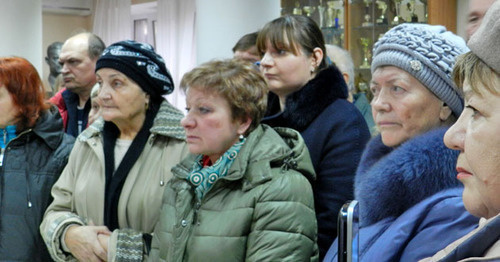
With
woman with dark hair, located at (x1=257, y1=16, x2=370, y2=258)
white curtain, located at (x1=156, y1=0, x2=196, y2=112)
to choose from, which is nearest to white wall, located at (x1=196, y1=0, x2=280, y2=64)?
woman with dark hair, located at (x1=257, y1=16, x2=370, y2=258)

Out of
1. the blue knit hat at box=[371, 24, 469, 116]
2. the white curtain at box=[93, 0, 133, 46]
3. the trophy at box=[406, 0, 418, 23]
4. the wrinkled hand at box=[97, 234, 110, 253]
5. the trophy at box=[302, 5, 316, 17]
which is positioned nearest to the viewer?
the blue knit hat at box=[371, 24, 469, 116]

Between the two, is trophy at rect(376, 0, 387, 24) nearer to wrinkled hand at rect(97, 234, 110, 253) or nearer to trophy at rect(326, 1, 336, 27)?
trophy at rect(326, 1, 336, 27)

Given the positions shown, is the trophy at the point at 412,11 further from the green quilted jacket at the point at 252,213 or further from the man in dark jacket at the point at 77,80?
the green quilted jacket at the point at 252,213

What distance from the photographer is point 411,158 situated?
1604mm

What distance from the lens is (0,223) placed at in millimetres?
2965

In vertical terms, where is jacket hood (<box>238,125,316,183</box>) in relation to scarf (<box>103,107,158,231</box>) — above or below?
above

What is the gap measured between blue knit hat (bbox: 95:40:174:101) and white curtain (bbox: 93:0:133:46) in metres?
7.15

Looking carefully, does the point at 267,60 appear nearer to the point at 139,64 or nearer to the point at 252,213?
the point at 139,64

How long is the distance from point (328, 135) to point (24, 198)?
1323mm

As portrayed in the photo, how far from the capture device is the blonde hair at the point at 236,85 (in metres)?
2.34

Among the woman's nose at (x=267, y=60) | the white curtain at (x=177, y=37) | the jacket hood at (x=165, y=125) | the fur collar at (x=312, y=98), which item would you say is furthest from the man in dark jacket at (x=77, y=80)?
the white curtain at (x=177, y=37)

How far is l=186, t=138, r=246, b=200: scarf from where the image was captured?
2.24 metres

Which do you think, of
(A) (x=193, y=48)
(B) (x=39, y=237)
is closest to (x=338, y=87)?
(B) (x=39, y=237)

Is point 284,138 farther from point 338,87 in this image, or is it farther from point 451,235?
point 451,235
